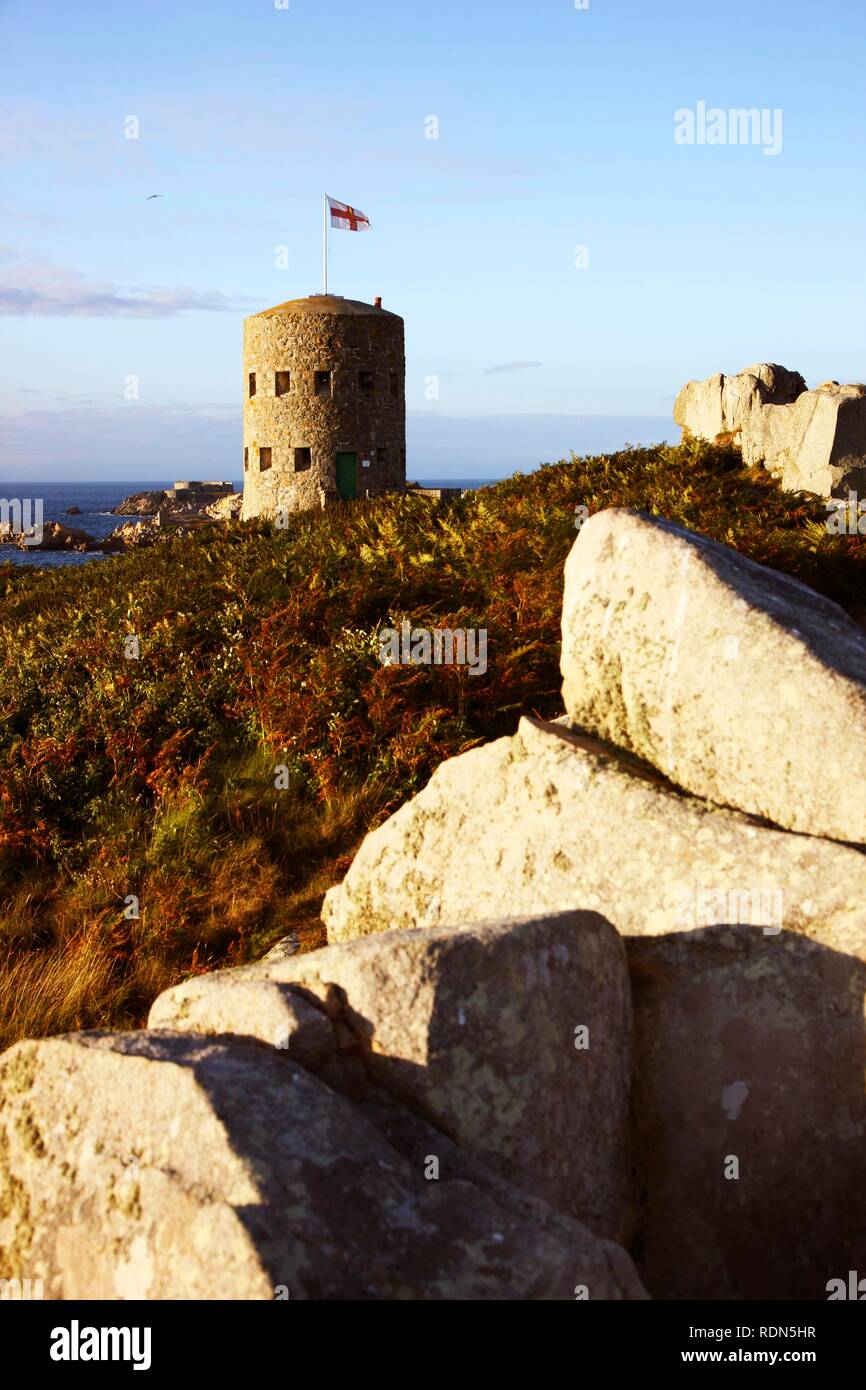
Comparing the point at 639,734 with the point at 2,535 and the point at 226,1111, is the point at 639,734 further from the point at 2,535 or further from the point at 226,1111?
the point at 2,535

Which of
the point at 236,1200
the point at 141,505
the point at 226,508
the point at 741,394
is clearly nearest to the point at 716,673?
the point at 236,1200

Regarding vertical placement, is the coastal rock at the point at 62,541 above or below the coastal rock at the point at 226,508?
below

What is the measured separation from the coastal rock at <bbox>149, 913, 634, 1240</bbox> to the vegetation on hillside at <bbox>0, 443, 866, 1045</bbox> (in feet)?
9.50

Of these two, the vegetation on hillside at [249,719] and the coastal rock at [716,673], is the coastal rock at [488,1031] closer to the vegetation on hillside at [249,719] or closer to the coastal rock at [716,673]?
the coastal rock at [716,673]

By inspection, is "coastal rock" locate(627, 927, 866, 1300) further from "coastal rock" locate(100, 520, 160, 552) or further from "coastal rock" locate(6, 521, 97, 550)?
"coastal rock" locate(6, 521, 97, 550)

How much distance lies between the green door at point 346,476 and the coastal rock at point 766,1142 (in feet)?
98.1

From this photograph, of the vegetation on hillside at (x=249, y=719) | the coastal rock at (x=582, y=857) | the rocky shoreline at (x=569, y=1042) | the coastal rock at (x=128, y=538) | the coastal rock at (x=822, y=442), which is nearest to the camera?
the rocky shoreline at (x=569, y=1042)

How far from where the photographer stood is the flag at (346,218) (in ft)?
115

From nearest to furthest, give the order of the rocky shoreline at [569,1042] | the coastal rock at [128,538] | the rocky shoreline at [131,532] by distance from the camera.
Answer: the rocky shoreline at [569,1042], the coastal rock at [128,538], the rocky shoreline at [131,532]

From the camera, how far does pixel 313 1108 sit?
3.22 meters

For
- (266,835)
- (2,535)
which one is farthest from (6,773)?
(2,535)

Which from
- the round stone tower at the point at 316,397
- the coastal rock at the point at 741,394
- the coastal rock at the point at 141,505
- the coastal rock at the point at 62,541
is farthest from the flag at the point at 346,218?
the coastal rock at the point at 141,505

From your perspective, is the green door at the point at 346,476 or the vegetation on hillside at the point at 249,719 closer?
the vegetation on hillside at the point at 249,719

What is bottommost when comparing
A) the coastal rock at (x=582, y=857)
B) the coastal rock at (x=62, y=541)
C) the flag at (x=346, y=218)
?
the coastal rock at (x=582, y=857)
